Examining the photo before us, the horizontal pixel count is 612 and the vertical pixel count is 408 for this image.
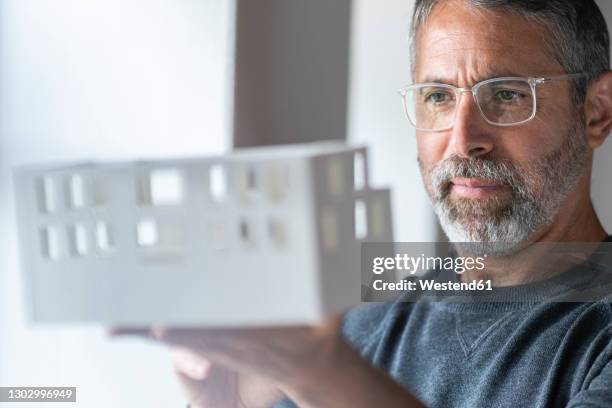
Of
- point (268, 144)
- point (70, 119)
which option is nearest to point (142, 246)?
point (268, 144)

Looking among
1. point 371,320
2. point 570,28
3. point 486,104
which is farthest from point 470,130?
point 371,320

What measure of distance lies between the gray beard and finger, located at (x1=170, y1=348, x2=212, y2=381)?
25 cm

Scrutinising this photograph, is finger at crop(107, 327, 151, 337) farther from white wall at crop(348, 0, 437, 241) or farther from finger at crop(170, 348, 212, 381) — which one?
white wall at crop(348, 0, 437, 241)

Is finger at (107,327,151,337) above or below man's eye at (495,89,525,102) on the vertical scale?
below

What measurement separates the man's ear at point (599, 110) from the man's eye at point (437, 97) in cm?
14

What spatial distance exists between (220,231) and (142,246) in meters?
0.06

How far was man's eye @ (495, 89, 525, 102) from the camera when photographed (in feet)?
2.16

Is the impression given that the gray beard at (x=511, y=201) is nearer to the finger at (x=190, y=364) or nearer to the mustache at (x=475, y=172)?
the mustache at (x=475, y=172)

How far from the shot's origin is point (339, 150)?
19.4 inches

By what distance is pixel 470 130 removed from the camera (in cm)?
65

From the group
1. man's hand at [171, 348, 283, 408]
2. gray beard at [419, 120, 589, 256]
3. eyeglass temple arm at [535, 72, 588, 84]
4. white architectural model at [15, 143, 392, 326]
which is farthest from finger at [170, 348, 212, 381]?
eyeglass temple arm at [535, 72, 588, 84]

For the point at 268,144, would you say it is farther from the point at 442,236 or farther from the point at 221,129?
the point at 442,236

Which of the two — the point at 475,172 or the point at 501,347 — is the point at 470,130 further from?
the point at 501,347

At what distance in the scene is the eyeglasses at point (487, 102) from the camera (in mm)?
655
